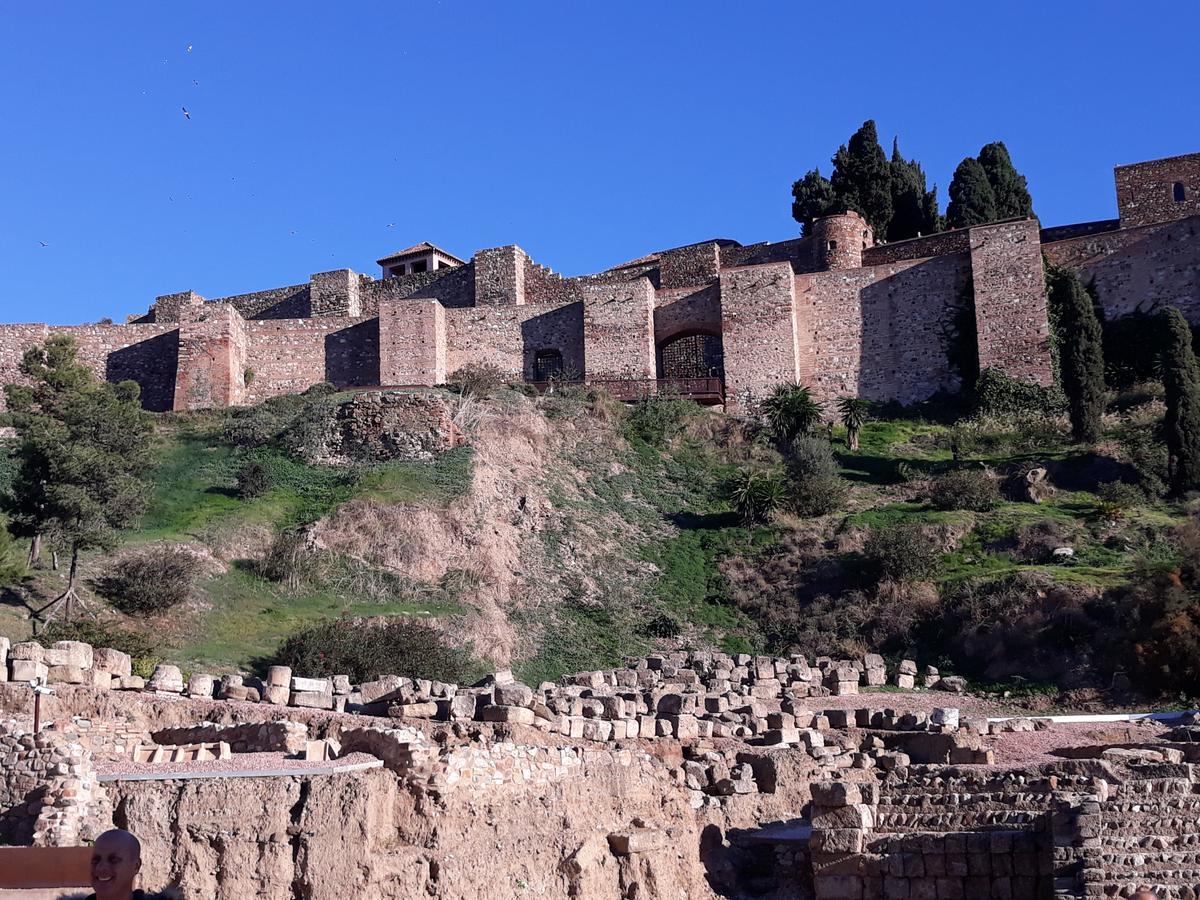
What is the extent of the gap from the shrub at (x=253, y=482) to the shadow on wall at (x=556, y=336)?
11.5m

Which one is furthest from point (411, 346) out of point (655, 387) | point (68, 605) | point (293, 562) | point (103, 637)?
point (103, 637)

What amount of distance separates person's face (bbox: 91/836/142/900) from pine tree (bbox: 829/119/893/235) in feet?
146

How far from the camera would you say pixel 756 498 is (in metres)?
32.1

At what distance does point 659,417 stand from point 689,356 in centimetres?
624

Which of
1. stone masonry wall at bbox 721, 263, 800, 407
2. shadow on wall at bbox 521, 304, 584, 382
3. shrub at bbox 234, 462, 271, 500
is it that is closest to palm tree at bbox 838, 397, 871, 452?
stone masonry wall at bbox 721, 263, 800, 407

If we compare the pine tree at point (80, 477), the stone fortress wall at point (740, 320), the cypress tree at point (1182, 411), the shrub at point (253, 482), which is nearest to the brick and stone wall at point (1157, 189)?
the stone fortress wall at point (740, 320)

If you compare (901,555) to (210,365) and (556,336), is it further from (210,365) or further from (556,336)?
(210,365)

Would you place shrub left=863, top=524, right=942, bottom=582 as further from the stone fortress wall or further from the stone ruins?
the stone fortress wall

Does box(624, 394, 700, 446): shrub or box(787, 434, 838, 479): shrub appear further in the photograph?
box(624, 394, 700, 446): shrub

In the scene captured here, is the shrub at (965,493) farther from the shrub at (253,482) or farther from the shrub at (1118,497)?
the shrub at (253,482)

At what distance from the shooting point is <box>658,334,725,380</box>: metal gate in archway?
43781 millimetres

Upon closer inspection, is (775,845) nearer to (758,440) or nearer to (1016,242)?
(758,440)

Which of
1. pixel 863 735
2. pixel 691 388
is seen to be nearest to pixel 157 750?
pixel 863 735

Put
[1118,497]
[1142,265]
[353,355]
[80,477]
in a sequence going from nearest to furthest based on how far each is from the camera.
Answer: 1. [80,477]
2. [1118,497]
3. [1142,265]
4. [353,355]
